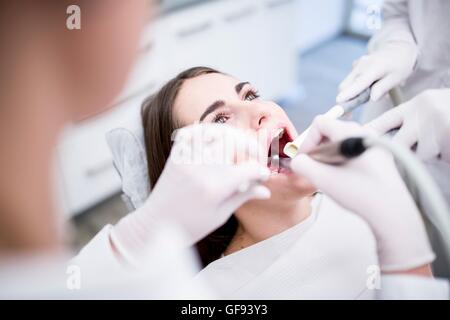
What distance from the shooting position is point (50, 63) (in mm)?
502

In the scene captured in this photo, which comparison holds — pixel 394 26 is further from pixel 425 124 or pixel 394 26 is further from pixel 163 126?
pixel 163 126

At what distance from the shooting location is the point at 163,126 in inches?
37.4

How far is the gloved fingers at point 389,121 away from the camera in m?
0.83

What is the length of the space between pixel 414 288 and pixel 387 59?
542 millimetres

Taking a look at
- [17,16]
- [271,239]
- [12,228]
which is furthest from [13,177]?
[271,239]

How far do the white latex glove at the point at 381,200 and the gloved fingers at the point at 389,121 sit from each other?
169mm

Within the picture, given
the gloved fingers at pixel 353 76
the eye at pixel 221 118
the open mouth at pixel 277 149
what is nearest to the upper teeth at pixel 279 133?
the open mouth at pixel 277 149

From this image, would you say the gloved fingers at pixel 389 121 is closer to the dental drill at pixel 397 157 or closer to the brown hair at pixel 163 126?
the dental drill at pixel 397 157

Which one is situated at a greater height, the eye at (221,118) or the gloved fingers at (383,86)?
the gloved fingers at (383,86)
